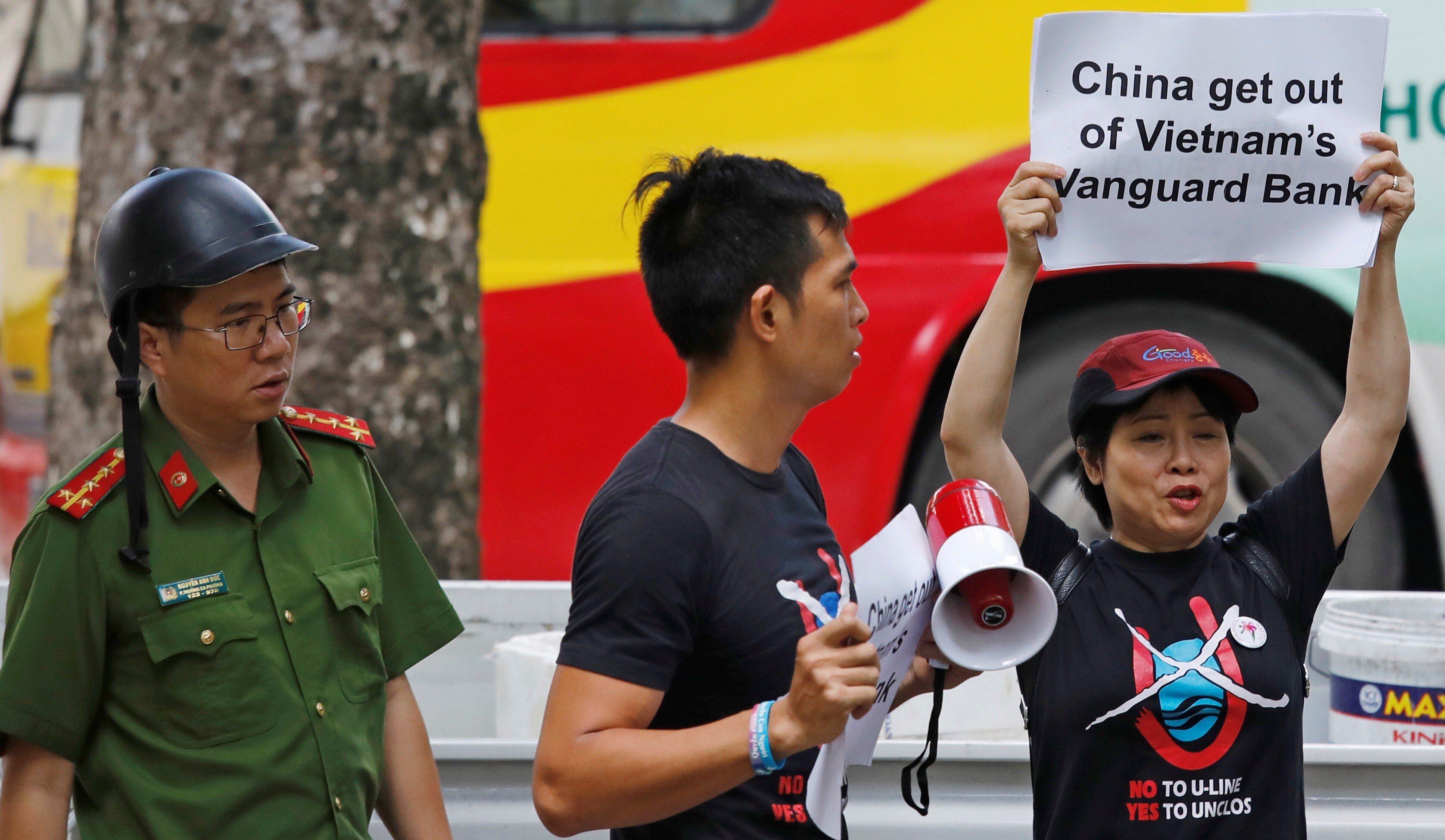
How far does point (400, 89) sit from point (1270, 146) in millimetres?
2414

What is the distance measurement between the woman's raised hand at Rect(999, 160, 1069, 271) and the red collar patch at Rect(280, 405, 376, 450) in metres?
1.02

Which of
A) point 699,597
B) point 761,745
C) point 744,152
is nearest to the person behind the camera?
point 761,745

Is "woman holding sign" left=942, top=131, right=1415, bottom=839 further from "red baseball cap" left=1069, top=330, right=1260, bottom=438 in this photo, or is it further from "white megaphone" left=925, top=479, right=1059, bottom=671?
"white megaphone" left=925, top=479, right=1059, bottom=671

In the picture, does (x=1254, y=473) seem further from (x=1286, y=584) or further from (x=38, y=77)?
(x=38, y=77)

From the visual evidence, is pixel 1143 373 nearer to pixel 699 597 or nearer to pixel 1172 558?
pixel 1172 558

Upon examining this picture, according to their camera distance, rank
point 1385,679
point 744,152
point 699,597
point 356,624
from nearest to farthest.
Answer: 1. point 699,597
2. point 356,624
3. point 1385,679
4. point 744,152

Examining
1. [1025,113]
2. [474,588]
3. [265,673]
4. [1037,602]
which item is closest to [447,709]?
[474,588]

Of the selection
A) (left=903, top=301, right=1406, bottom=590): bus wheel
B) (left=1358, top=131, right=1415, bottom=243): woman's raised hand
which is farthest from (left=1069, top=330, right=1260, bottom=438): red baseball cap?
(left=903, top=301, right=1406, bottom=590): bus wheel

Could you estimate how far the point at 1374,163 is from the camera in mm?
2229

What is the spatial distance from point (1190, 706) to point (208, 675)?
1.37 meters

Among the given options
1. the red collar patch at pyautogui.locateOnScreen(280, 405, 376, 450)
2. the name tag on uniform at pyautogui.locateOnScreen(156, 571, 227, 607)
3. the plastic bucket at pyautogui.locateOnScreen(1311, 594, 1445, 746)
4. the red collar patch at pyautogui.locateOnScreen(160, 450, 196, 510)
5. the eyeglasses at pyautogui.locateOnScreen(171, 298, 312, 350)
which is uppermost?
the eyeglasses at pyautogui.locateOnScreen(171, 298, 312, 350)

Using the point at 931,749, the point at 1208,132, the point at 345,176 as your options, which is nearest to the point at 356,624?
the point at 931,749

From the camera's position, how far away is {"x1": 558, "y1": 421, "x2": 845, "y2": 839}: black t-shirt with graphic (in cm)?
171

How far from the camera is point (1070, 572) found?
2.22 meters
